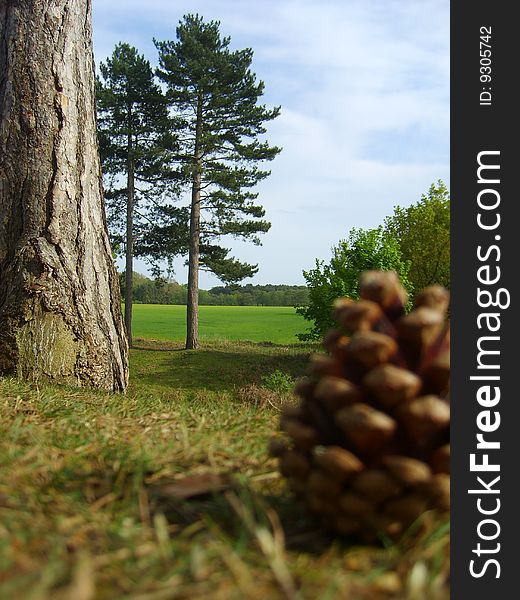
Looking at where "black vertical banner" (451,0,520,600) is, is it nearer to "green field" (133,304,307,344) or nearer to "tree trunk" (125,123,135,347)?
"tree trunk" (125,123,135,347)

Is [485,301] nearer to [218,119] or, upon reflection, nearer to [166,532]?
[166,532]

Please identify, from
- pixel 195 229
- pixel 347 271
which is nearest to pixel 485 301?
pixel 347 271

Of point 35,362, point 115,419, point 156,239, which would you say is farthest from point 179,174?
point 115,419

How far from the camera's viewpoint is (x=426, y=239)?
25734 millimetres

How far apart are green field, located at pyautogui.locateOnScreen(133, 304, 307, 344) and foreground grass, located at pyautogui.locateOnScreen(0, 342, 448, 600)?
36522 millimetres

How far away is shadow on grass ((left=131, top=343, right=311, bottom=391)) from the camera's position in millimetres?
23000

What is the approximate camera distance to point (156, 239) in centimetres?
3158

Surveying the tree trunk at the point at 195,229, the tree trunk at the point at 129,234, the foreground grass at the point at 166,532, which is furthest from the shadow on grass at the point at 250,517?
the tree trunk at the point at 129,234

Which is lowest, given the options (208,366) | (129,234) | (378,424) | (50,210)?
(208,366)

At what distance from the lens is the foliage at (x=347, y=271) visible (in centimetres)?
1991

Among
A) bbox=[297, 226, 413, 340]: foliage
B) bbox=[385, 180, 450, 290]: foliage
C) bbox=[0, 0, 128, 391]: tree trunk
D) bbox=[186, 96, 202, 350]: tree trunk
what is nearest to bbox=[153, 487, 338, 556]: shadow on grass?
bbox=[0, 0, 128, 391]: tree trunk

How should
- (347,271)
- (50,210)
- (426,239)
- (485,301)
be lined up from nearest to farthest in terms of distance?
(485,301) → (50,210) → (347,271) → (426,239)

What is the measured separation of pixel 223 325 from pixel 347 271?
29.5 metres

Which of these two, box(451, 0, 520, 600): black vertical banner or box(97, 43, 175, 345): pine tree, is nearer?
box(451, 0, 520, 600): black vertical banner
